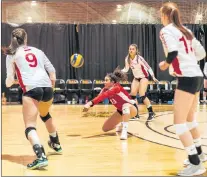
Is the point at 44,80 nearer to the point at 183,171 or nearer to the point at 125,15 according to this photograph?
the point at 183,171

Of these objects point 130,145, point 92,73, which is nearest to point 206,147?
point 130,145

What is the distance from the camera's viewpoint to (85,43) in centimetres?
1391

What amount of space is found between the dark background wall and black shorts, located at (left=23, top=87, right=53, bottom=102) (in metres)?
9.29

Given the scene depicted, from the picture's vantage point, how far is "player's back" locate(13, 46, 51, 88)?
4.37 meters

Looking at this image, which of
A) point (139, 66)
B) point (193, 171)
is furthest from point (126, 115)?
point (193, 171)

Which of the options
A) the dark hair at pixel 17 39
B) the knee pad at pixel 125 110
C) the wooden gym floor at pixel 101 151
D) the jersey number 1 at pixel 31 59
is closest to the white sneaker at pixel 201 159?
the wooden gym floor at pixel 101 151

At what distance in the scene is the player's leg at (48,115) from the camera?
178 inches

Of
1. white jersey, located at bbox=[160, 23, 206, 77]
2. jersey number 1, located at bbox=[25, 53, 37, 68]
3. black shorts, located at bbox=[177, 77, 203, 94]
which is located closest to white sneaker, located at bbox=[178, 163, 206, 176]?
black shorts, located at bbox=[177, 77, 203, 94]

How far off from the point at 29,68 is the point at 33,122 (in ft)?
2.18

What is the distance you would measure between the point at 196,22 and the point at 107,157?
10505 mm

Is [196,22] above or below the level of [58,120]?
above

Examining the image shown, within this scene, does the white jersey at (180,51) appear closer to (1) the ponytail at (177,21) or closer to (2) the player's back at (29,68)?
(1) the ponytail at (177,21)

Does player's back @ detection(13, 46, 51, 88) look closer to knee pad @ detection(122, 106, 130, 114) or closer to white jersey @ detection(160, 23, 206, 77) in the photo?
white jersey @ detection(160, 23, 206, 77)

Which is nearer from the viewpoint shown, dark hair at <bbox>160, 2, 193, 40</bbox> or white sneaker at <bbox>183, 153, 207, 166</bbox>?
dark hair at <bbox>160, 2, 193, 40</bbox>
